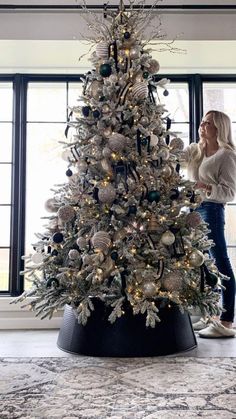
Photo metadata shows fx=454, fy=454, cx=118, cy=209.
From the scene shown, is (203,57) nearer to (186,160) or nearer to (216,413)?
(186,160)

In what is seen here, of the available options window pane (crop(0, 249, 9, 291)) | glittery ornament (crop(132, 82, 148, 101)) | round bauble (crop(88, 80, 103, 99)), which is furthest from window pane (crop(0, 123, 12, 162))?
glittery ornament (crop(132, 82, 148, 101))

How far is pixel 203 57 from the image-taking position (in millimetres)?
3279

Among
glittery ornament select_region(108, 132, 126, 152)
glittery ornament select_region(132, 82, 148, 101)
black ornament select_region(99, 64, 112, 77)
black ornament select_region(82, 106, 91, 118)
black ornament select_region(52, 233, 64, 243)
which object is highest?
black ornament select_region(99, 64, 112, 77)

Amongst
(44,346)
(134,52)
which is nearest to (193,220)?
(134,52)

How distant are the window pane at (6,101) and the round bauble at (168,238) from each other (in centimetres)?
181

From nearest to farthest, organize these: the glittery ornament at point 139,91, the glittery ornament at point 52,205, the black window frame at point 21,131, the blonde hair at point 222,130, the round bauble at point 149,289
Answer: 1. the round bauble at point 149,289
2. the glittery ornament at point 139,91
3. the glittery ornament at point 52,205
4. the blonde hair at point 222,130
5. the black window frame at point 21,131

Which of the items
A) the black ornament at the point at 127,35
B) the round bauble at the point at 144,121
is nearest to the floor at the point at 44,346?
the round bauble at the point at 144,121

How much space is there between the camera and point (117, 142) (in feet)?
7.56

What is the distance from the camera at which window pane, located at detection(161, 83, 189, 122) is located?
355cm

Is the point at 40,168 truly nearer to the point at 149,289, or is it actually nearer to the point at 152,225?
the point at 152,225

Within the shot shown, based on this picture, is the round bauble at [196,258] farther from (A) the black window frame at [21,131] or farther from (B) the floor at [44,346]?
(A) the black window frame at [21,131]

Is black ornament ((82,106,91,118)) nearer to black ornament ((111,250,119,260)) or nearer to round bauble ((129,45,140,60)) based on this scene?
round bauble ((129,45,140,60))

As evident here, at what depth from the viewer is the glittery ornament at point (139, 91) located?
2.40 m

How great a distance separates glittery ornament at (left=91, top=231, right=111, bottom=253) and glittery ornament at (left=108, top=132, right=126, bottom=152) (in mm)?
443
